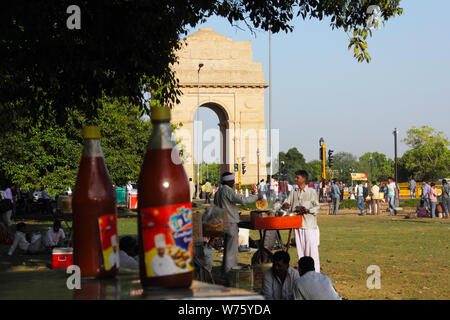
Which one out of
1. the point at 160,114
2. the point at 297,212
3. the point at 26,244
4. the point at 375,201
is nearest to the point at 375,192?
the point at 375,201

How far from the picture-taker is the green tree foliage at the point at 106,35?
7301mm

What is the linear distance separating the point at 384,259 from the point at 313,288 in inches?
322

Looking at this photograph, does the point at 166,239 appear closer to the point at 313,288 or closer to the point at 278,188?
the point at 313,288

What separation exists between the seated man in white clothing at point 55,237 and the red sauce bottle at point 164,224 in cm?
1413

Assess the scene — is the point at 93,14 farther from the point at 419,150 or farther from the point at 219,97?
the point at 419,150

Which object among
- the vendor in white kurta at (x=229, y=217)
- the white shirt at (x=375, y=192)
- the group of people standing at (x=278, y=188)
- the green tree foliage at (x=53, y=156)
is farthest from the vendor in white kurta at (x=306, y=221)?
the white shirt at (x=375, y=192)

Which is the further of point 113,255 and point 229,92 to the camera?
point 229,92

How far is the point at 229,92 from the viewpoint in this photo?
63.6 meters

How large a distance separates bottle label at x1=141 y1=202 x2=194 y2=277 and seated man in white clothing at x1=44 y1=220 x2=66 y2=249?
14.2 meters

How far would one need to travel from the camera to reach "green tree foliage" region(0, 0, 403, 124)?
7.30 m

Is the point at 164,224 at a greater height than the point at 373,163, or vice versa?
the point at 373,163

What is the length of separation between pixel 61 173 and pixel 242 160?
34.2 meters

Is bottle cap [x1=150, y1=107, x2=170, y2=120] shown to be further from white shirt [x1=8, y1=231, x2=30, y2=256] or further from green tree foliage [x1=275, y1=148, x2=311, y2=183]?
green tree foliage [x1=275, y1=148, x2=311, y2=183]

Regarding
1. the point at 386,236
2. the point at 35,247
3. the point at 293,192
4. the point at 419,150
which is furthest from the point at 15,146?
the point at 419,150
